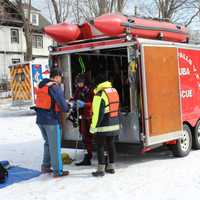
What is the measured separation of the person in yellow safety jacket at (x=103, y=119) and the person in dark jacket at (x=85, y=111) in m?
0.79

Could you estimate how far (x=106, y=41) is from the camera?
8.26 meters

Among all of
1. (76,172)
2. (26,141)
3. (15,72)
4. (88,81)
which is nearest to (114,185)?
(76,172)

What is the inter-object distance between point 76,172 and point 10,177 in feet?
3.73

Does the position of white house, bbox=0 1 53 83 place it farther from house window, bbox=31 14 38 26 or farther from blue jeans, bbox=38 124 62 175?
blue jeans, bbox=38 124 62 175

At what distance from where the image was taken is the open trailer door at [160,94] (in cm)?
785

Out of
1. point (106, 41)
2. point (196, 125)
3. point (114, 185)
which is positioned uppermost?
point (106, 41)

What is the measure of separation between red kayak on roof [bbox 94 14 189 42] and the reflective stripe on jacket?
105 centimetres

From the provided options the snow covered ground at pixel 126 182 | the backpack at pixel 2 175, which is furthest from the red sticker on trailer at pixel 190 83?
the backpack at pixel 2 175

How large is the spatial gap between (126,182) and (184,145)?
2.33m

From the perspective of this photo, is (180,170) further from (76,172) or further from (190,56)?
(190,56)

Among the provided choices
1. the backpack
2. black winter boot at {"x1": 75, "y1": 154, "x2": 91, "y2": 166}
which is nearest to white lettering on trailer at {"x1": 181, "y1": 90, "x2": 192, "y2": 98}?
black winter boot at {"x1": 75, "y1": 154, "x2": 91, "y2": 166}

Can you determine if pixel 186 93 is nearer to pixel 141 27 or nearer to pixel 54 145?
pixel 141 27

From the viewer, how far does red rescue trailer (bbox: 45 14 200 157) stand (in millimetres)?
7836

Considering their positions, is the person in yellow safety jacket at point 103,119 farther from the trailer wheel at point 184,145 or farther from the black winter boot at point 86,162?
the trailer wheel at point 184,145
